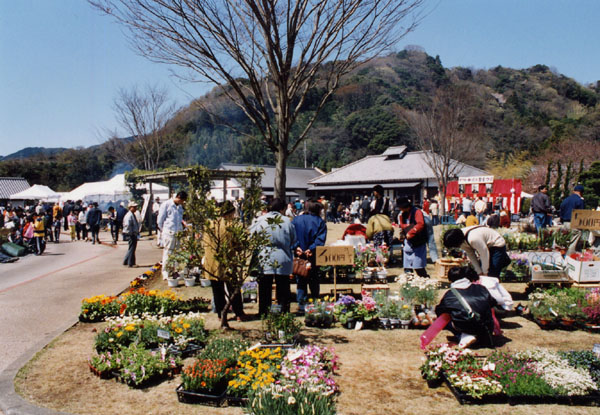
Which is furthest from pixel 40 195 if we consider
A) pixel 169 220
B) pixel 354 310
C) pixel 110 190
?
pixel 354 310

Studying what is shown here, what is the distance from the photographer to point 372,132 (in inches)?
2537

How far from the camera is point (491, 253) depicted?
6.55 meters

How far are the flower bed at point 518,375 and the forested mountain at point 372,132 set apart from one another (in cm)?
3215

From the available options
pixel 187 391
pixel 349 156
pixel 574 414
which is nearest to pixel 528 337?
pixel 574 414

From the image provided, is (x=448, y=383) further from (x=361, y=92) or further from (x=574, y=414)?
(x=361, y=92)

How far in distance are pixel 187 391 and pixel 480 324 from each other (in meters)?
3.40

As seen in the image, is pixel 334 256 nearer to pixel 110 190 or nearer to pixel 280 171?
pixel 280 171

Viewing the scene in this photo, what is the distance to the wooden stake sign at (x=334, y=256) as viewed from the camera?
7082 mm

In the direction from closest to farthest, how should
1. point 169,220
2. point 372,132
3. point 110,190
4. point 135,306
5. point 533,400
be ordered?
1. point 533,400
2. point 135,306
3. point 169,220
4. point 110,190
5. point 372,132

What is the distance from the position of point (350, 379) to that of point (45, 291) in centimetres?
772

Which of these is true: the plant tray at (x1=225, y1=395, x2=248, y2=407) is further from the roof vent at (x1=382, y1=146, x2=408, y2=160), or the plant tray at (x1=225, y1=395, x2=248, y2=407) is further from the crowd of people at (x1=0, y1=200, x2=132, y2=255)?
the roof vent at (x1=382, y1=146, x2=408, y2=160)

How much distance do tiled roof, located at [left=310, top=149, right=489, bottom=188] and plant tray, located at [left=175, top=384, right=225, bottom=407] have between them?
3281cm

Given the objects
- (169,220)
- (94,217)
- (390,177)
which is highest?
(390,177)

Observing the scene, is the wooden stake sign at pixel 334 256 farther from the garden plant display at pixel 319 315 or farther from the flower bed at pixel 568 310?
the flower bed at pixel 568 310
